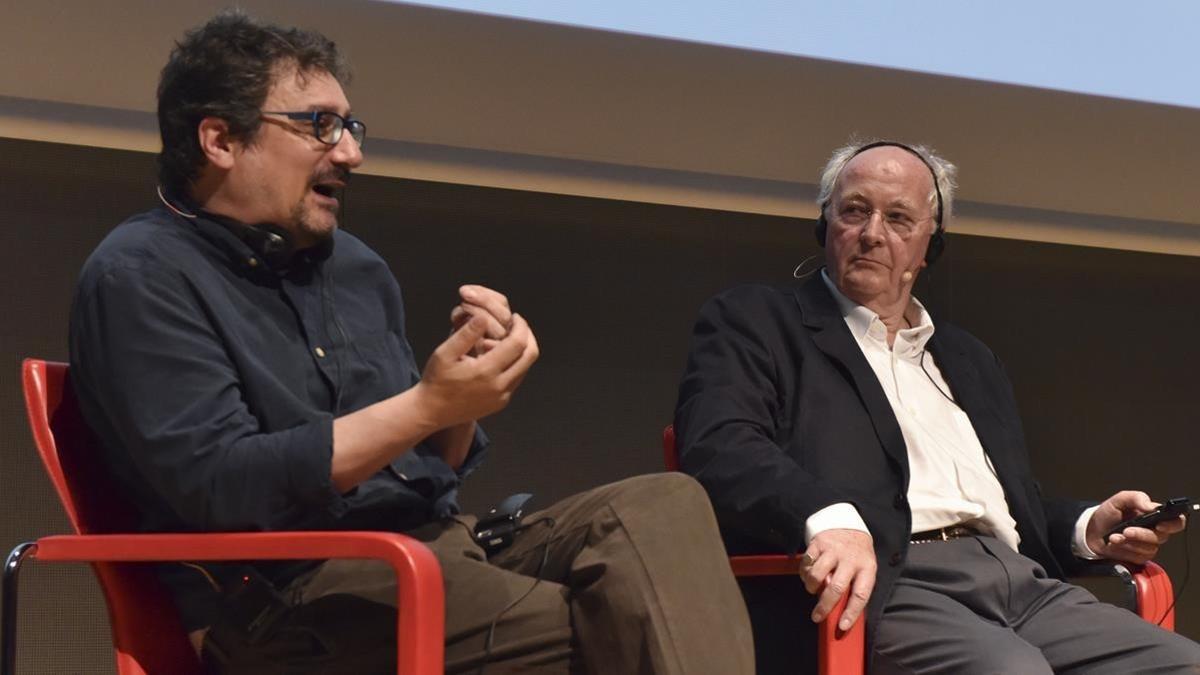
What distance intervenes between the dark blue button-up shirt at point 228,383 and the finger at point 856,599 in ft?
1.69

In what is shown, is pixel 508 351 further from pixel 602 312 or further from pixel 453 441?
pixel 602 312


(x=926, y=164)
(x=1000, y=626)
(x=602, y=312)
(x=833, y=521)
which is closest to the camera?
(x=833, y=521)

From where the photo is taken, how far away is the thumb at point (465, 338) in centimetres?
150

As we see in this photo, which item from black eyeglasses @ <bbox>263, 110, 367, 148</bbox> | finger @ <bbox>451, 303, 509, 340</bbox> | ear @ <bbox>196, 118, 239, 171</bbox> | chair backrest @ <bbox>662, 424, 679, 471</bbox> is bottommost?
chair backrest @ <bbox>662, 424, 679, 471</bbox>

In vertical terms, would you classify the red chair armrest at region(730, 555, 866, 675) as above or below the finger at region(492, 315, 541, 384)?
below

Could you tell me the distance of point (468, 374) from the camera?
1.50m

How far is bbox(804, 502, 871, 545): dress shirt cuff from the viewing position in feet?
6.31

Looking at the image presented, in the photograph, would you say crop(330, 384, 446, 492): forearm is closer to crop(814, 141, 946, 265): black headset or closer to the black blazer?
the black blazer

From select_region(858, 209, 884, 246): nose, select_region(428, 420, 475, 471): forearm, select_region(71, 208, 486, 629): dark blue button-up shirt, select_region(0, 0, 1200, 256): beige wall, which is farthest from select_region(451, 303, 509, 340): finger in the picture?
select_region(0, 0, 1200, 256): beige wall

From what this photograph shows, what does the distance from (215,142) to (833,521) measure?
933 millimetres

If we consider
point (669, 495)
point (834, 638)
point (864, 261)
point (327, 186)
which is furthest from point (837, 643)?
point (327, 186)

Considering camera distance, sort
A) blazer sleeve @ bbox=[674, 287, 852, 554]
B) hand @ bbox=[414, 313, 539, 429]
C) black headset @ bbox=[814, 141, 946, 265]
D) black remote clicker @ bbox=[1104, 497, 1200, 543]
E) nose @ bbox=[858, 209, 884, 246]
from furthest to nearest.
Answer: black headset @ bbox=[814, 141, 946, 265] < nose @ bbox=[858, 209, 884, 246] < black remote clicker @ bbox=[1104, 497, 1200, 543] < blazer sleeve @ bbox=[674, 287, 852, 554] < hand @ bbox=[414, 313, 539, 429]

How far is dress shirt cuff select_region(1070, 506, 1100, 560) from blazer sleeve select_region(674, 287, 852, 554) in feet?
1.80

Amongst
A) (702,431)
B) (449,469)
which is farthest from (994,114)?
(449,469)
